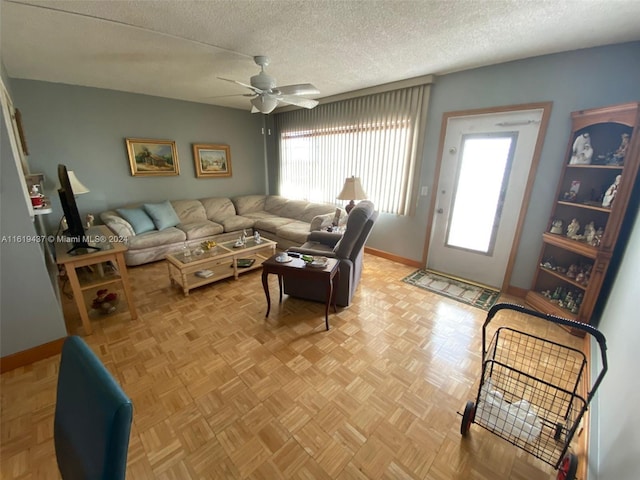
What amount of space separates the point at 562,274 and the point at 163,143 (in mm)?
5587

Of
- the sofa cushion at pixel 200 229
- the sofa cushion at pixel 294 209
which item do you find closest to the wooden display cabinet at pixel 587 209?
the sofa cushion at pixel 294 209

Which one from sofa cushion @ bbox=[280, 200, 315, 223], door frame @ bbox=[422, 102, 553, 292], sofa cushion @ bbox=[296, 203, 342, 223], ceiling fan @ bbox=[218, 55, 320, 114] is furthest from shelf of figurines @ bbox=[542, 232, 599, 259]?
sofa cushion @ bbox=[280, 200, 315, 223]

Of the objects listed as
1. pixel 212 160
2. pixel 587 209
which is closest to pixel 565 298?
pixel 587 209

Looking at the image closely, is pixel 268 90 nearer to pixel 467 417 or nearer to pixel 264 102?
pixel 264 102

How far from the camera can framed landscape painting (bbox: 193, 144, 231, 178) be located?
4.75 meters

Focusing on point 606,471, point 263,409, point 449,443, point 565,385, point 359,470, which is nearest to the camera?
point 606,471

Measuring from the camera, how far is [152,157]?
424 cm

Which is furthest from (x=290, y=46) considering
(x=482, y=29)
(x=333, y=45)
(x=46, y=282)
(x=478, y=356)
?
(x=478, y=356)

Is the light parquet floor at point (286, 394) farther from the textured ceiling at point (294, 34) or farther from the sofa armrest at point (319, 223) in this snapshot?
the textured ceiling at point (294, 34)

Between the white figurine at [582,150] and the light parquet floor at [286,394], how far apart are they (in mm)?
1559

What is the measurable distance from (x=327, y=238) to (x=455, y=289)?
1670mm

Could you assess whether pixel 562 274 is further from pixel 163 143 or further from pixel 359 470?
pixel 163 143

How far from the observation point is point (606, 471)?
1075 millimetres

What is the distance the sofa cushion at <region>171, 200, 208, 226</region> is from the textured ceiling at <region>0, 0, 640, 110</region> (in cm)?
193
